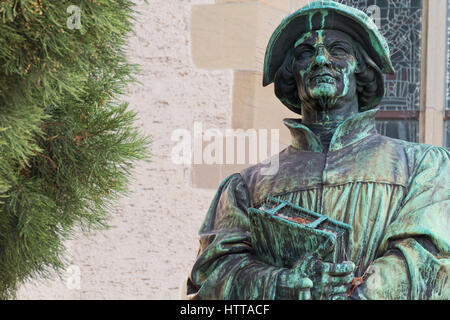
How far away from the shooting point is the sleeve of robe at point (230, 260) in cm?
307

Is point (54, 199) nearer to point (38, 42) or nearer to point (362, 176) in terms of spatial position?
point (38, 42)

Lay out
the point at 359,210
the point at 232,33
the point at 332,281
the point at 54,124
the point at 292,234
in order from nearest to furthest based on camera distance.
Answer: the point at 332,281, the point at 292,234, the point at 359,210, the point at 54,124, the point at 232,33

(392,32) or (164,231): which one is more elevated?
(392,32)

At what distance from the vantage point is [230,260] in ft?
10.5

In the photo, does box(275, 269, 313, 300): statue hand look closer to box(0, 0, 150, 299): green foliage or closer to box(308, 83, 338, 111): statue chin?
box(308, 83, 338, 111): statue chin

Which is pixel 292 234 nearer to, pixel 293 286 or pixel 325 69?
pixel 293 286

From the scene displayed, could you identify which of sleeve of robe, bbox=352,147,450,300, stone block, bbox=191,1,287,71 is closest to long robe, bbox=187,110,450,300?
sleeve of robe, bbox=352,147,450,300

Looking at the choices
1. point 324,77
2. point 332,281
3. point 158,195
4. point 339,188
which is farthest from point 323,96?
point 158,195

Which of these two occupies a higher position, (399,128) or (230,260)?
(399,128)

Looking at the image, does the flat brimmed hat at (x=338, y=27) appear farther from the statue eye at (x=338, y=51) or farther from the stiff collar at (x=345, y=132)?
the stiff collar at (x=345, y=132)

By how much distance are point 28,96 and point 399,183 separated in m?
1.87

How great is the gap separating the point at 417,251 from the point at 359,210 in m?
0.24

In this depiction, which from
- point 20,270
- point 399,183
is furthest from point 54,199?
point 399,183

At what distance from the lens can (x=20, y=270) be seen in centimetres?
505
